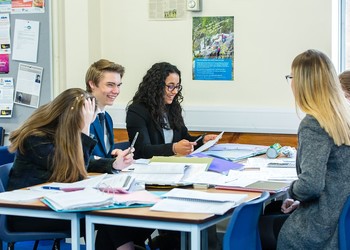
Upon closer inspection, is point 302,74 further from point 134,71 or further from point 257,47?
point 134,71

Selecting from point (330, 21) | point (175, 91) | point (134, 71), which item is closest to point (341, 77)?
point (330, 21)

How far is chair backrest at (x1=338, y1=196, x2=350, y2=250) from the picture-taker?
2.84 metres

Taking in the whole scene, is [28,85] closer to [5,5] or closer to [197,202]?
[5,5]

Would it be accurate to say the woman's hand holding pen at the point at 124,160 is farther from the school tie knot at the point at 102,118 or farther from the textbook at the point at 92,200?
the school tie knot at the point at 102,118

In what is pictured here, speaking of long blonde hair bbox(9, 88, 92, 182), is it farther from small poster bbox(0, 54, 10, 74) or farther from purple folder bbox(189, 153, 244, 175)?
small poster bbox(0, 54, 10, 74)

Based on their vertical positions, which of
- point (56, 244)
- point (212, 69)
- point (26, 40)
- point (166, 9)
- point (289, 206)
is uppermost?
point (166, 9)

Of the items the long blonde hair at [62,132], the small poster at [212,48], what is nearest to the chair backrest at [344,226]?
the long blonde hair at [62,132]

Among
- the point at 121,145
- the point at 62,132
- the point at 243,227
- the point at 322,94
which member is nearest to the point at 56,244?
the point at 62,132

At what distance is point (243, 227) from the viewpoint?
262 centimetres

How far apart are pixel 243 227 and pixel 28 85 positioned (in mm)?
3450

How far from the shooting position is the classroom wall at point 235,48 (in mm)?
4934

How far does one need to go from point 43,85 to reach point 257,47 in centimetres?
187

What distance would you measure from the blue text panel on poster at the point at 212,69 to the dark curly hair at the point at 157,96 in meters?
0.40

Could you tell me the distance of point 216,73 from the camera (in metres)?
5.12
